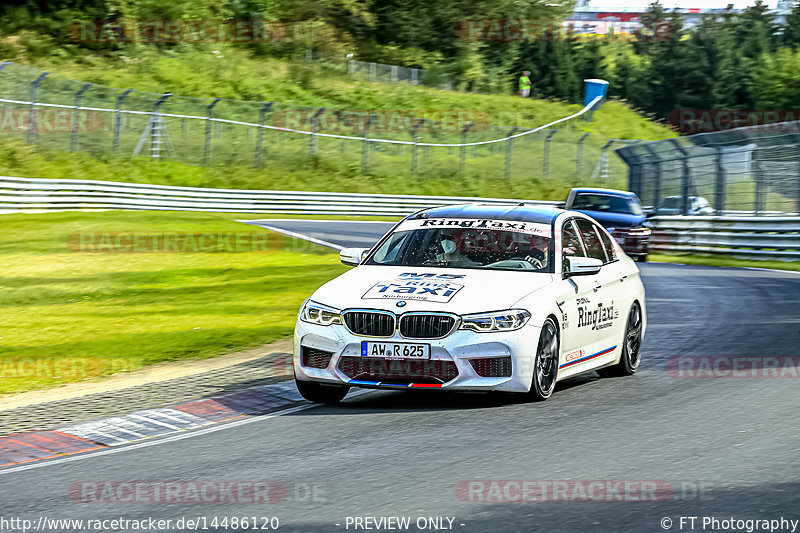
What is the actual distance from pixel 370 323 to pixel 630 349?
3.08 m

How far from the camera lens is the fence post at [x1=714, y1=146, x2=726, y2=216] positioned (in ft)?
95.0

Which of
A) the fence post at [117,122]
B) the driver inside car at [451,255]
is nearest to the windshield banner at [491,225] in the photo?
the driver inside car at [451,255]

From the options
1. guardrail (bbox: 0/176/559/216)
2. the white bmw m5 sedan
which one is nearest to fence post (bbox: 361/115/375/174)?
guardrail (bbox: 0/176/559/216)

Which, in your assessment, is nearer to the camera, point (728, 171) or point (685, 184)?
point (728, 171)

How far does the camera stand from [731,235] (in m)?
27.6

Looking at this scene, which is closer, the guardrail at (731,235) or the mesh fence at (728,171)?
the guardrail at (731,235)

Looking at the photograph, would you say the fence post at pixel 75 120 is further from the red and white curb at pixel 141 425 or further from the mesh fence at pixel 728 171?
the red and white curb at pixel 141 425

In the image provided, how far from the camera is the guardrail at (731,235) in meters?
26.0

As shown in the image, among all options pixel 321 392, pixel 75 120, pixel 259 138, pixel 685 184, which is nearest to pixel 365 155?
pixel 259 138

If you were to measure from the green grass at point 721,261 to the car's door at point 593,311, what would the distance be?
15.5 m

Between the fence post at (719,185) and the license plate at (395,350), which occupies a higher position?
the license plate at (395,350)

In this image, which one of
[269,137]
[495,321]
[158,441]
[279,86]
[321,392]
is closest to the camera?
[158,441]

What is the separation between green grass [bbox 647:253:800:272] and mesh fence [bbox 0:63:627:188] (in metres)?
7.63

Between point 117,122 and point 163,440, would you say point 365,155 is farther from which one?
point 163,440
